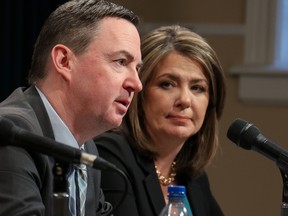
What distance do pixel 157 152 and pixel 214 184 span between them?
1524 millimetres

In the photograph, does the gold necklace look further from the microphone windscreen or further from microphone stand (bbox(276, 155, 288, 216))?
microphone stand (bbox(276, 155, 288, 216))

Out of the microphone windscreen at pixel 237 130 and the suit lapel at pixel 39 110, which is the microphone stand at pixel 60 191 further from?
the microphone windscreen at pixel 237 130

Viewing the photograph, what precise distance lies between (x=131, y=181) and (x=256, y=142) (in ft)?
2.71

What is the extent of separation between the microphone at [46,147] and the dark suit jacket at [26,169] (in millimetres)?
26

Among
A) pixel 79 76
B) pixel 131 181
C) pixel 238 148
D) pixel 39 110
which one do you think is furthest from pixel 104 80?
pixel 238 148

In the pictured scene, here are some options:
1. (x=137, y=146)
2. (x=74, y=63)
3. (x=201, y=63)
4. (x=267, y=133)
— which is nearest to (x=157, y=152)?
(x=137, y=146)

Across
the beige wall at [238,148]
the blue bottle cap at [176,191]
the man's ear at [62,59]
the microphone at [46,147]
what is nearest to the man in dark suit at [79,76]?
the man's ear at [62,59]

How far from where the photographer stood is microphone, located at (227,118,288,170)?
79.4 inches

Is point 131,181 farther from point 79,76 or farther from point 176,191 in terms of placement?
point 79,76

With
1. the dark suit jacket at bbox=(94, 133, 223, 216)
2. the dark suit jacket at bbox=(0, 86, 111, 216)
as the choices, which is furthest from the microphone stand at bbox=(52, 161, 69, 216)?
the dark suit jacket at bbox=(94, 133, 223, 216)

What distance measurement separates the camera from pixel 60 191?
1.62m

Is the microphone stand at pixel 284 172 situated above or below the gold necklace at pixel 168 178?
above

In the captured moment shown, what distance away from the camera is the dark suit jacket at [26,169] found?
5.85 feet

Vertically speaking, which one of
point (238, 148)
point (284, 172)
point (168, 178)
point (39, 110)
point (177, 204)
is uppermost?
point (39, 110)
